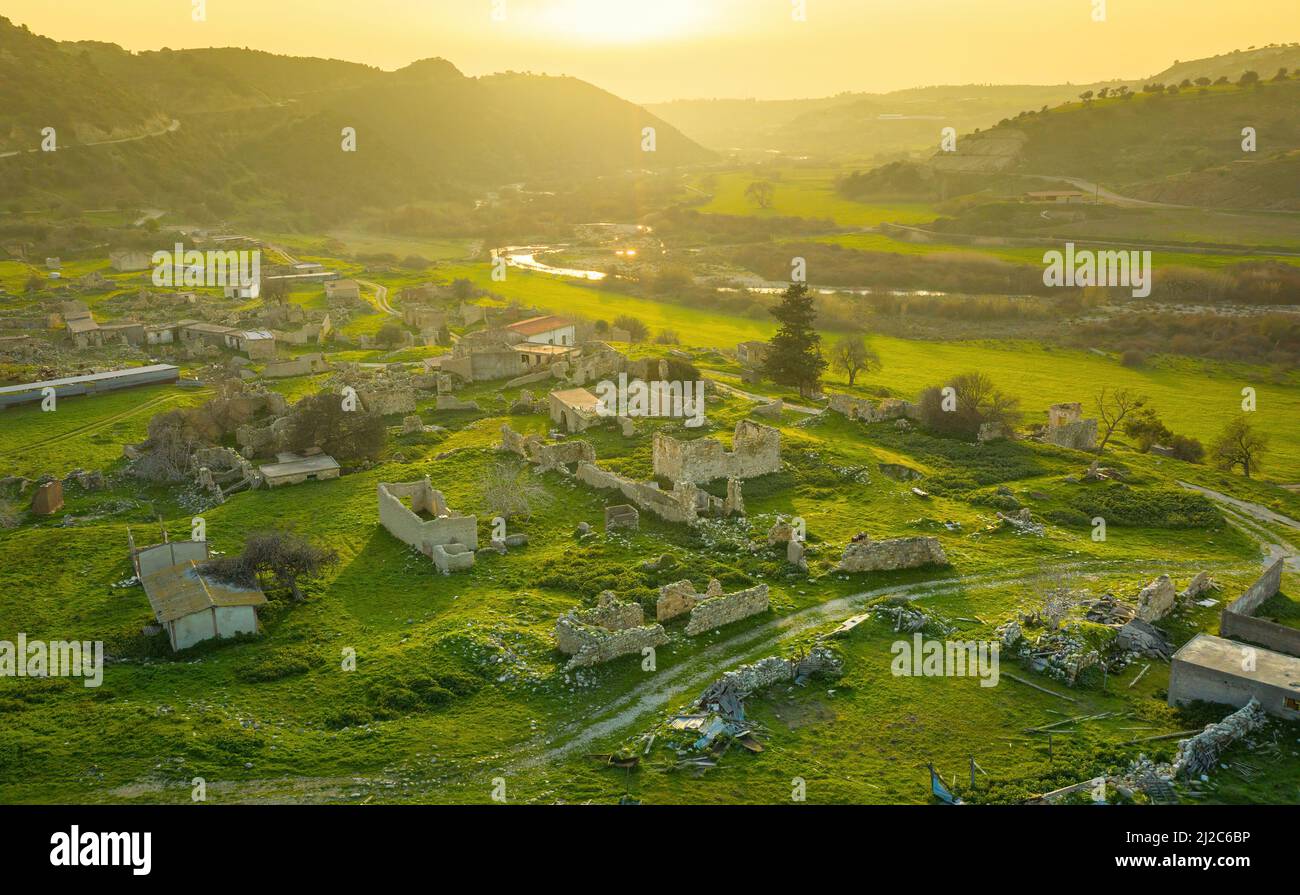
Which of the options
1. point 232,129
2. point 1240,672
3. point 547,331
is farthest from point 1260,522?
point 232,129

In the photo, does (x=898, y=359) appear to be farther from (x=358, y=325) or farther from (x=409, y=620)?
(x=409, y=620)

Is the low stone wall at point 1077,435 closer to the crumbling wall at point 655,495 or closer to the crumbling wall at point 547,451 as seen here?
the crumbling wall at point 655,495

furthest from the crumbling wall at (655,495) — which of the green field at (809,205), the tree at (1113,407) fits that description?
the green field at (809,205)

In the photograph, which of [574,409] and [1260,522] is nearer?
[1260,522]

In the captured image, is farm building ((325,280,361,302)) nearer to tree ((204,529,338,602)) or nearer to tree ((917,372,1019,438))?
tree ((917,372,1019,438))

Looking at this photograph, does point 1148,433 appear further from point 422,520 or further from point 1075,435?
point 422,520
